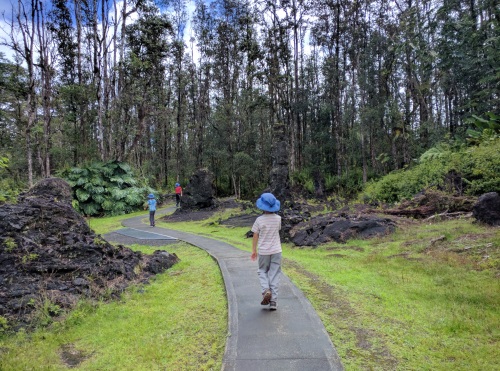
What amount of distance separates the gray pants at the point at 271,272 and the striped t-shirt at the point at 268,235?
0.09 m

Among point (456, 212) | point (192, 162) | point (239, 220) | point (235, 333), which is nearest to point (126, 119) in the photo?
point (192, 162)

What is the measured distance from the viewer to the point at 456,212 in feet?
32.8

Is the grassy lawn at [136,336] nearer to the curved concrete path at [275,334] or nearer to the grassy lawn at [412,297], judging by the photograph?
the curved concrete path at [275,334]

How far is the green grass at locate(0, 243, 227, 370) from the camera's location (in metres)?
3.50

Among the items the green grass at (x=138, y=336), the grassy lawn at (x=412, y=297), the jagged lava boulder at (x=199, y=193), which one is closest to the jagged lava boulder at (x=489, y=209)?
the grassy lawn at (x=412, y=297)

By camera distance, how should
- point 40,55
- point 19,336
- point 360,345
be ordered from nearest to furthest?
point 360,345
point 19,336
point 40,55

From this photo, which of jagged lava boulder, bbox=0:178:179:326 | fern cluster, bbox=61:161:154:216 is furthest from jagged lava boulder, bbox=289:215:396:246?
fern cluster, bbox=61:161:154:216

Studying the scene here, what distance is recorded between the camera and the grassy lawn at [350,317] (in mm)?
3432

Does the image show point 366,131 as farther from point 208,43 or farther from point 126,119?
point 126,119

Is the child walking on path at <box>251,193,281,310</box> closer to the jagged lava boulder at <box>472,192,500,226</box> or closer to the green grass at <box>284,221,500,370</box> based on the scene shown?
the green grass at <box>284,221,500,370</box>

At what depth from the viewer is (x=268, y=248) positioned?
4.59 m

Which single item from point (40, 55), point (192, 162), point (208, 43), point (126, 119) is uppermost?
point (208, 43)

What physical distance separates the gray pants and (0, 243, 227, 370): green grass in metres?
0.72

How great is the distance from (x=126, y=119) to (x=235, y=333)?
28.1 meters
